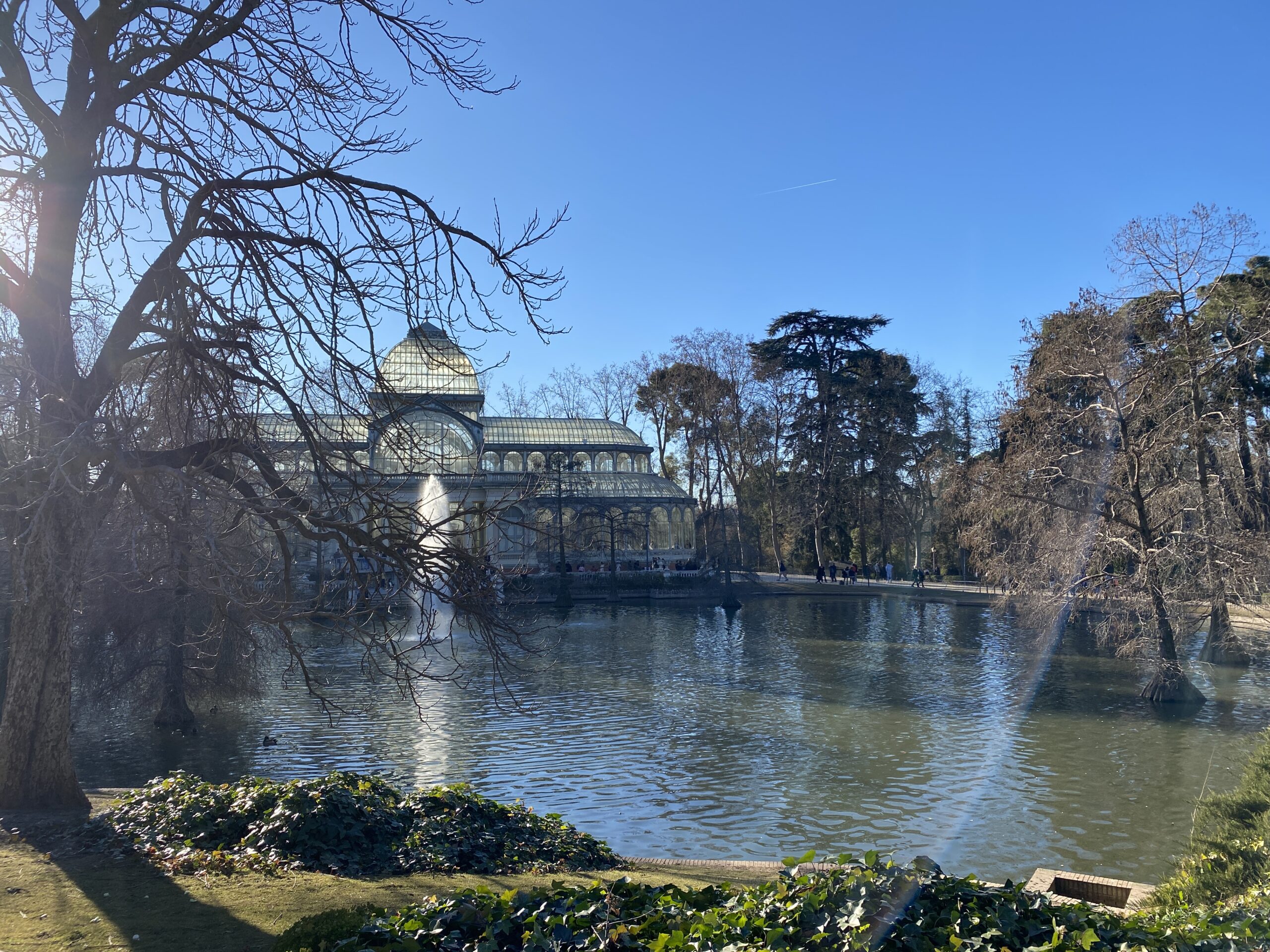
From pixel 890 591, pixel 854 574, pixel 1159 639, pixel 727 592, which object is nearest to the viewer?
pixel 1159 639

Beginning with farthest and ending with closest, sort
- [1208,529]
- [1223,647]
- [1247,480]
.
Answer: [1247,480], [1223,647], [1208,529]

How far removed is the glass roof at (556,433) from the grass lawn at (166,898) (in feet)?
134

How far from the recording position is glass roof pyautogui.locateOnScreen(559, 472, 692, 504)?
4466 centimetres

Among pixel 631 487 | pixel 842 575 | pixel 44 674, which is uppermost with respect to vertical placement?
pixel 631 487

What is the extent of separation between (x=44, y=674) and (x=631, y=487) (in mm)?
38218

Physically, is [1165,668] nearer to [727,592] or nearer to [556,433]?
[727,592]

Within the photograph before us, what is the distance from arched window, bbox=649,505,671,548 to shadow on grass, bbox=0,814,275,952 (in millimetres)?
38643

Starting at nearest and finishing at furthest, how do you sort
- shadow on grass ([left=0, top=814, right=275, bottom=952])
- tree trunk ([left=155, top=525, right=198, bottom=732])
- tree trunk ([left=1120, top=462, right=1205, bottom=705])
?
1. shadow on grass ([left=0, top=814, right=275, bottom=952])
2. tree trunk ([left=155, top=525, right=198, bottom=732])
3. tree trunk ([left=1120, top=462, right=1205, bottom=705])

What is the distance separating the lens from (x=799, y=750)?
1310cm

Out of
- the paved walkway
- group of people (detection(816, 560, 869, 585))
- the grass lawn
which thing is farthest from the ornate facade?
the grass lawn

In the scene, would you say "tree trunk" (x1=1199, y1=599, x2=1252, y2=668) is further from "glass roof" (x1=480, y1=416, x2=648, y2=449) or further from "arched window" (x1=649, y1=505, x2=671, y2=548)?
"glass roof" (x1=480, y1=416, x2=648, y2=449)

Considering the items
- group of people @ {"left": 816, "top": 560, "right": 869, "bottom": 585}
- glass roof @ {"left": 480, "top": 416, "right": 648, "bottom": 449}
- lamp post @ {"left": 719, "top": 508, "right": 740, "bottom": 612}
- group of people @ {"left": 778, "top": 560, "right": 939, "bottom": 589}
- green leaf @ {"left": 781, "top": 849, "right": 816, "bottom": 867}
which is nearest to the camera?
green leaf @ {"left": 781, "top": 849, "right": 816, "bottom": 867}

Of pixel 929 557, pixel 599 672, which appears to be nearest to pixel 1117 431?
pixel 599 672

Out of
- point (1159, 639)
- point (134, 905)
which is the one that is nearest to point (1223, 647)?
point (1159, 639)
